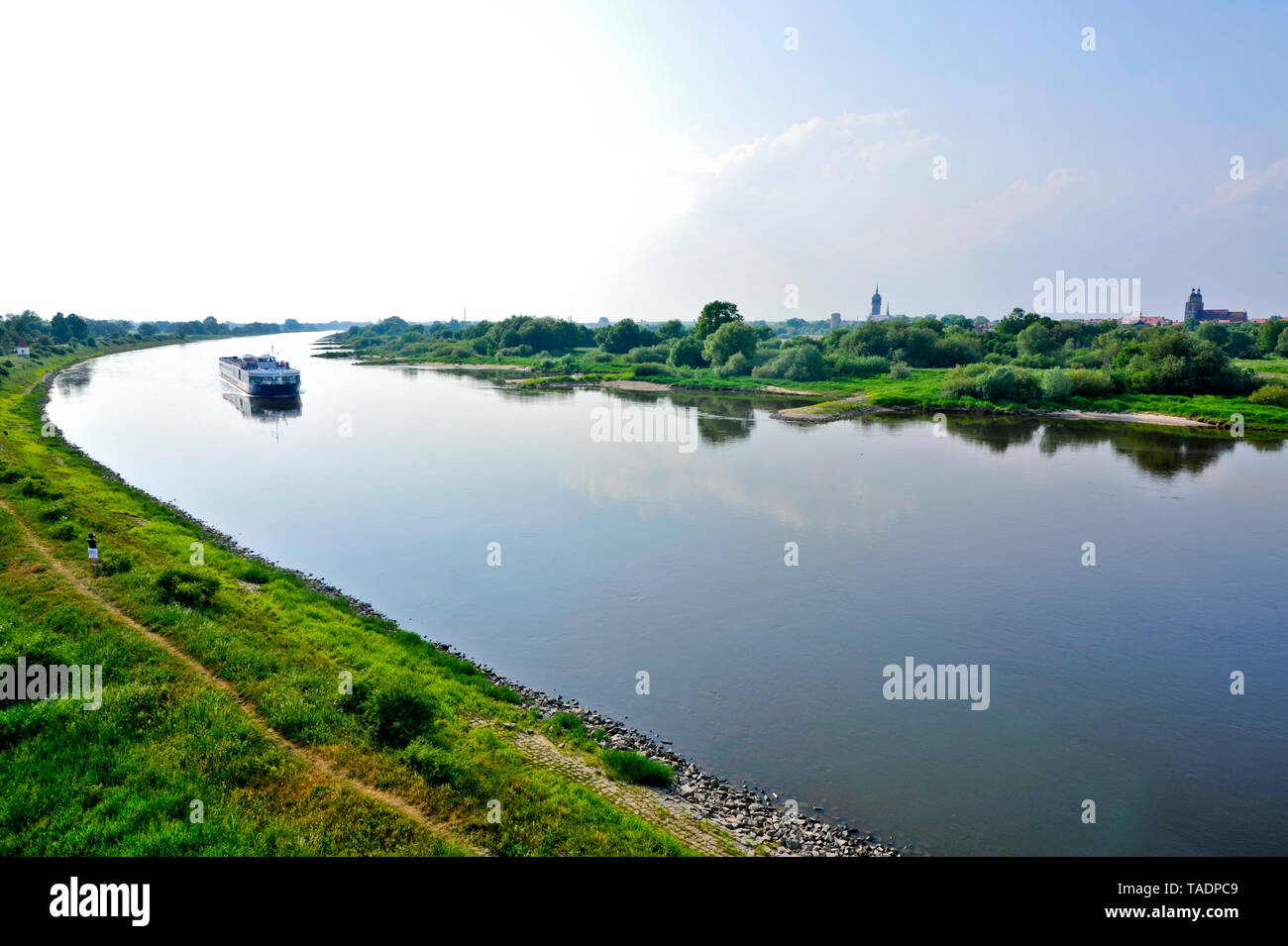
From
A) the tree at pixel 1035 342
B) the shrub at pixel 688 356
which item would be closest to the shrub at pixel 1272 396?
the tree at pixel 1035 342

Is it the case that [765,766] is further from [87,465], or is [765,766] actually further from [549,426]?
[549,426]

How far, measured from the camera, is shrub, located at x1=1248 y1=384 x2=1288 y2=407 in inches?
2579

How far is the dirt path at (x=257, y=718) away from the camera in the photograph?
34.1ft

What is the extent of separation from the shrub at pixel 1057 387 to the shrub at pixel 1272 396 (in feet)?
48.9

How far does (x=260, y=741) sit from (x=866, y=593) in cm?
1856

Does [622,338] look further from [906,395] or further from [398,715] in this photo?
[398,715]

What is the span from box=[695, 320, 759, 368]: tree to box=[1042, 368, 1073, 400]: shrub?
142 feet

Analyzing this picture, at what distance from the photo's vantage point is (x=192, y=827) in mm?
9406

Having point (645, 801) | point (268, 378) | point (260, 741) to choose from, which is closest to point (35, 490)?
point (260, 741)

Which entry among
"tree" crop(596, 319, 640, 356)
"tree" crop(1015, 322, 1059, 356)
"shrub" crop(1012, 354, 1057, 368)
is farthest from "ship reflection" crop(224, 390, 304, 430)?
"tree" crop(1015, 322, 1059, 356)

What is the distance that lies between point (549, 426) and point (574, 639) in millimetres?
41341

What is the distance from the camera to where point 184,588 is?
703 inches

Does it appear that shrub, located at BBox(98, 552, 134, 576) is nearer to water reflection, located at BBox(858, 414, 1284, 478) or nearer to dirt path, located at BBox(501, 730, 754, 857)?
dirt path, located at BBox(501, 730, 754, 857)

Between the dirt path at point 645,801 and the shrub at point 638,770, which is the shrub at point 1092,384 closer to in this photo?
the shrub at point 638,770
